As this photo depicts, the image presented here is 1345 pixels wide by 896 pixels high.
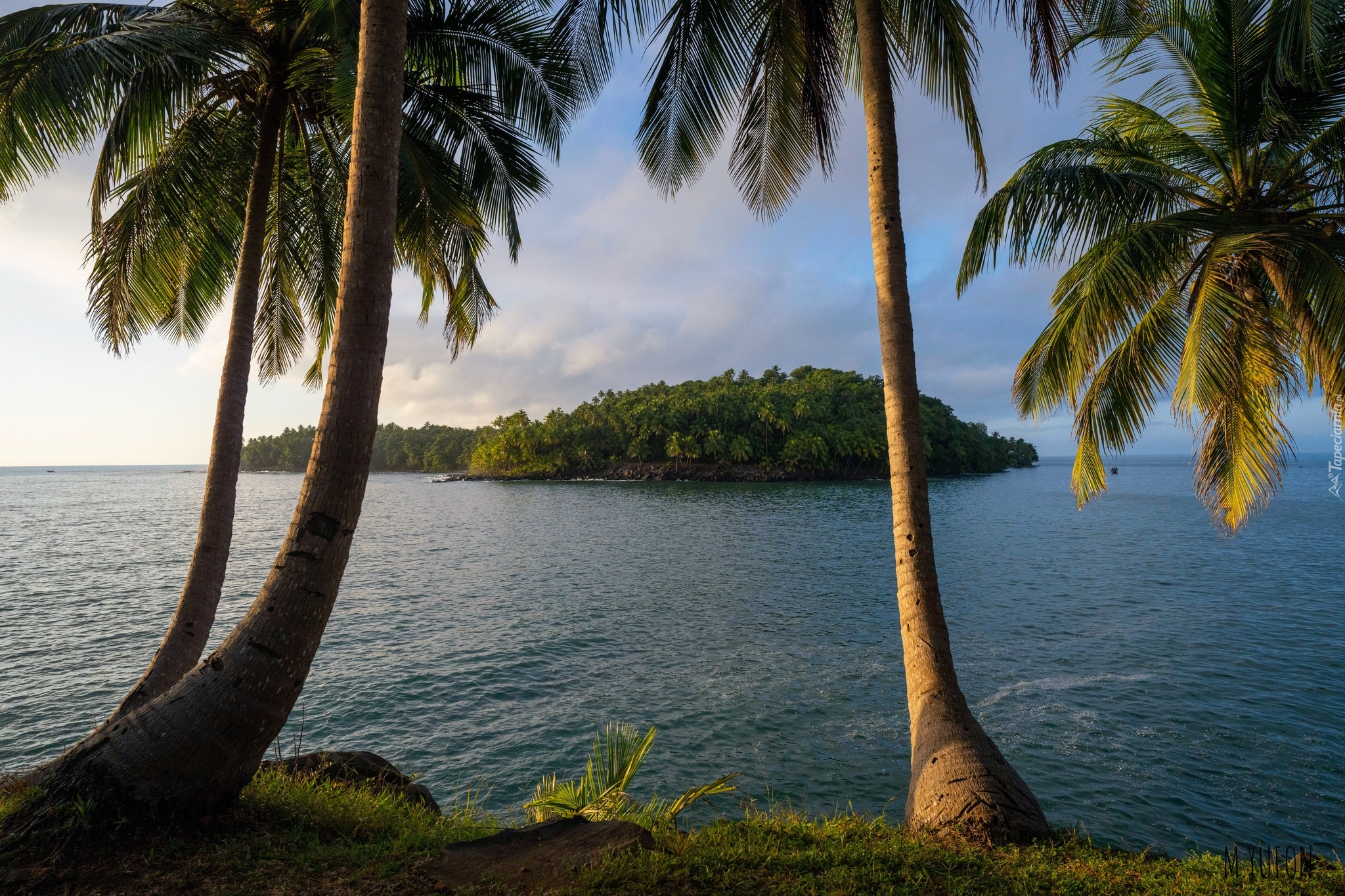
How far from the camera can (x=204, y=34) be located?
250 inches

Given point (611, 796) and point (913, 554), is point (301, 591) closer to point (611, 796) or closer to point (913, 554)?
point (611, 796)

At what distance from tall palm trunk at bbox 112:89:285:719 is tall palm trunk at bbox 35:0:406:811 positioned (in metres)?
3.15

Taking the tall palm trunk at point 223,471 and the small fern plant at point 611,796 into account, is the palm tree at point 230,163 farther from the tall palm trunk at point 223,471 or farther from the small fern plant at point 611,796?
the small fern plant at point 611,796

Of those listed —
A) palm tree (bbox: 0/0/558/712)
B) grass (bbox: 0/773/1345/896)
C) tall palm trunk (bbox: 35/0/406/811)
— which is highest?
palm tree (bbox: 0/0/558/712)

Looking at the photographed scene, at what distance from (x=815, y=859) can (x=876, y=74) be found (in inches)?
280

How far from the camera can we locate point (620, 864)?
12.9ft

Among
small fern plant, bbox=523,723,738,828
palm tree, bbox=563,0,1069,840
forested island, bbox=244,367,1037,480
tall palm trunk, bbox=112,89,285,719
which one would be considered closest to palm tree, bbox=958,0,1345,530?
palm tree, bbox=563,0,1069,840

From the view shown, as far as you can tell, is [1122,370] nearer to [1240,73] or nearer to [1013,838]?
[1240,73]

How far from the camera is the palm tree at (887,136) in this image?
18.4 feet

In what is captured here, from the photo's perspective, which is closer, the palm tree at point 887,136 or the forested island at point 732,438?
the palm tree at point 887,136

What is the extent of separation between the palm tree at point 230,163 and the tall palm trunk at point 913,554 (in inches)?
194

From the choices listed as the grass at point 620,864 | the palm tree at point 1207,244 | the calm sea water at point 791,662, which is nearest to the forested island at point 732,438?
the calm sea water at point 791,662

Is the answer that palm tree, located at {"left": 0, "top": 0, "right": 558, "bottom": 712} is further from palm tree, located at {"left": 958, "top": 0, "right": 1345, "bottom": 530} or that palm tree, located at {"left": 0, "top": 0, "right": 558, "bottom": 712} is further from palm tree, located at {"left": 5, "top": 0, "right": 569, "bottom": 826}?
palm tree, located at {"left": 958, "top": 0, "right": 1345, "bottom": 530}

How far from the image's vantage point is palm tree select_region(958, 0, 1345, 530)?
7398 millimetres
